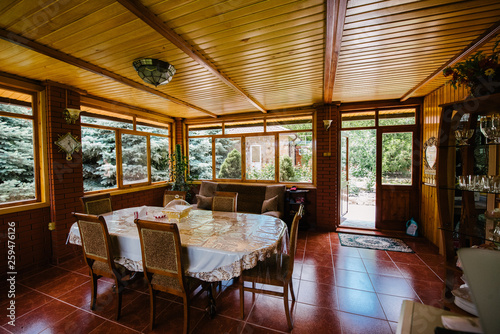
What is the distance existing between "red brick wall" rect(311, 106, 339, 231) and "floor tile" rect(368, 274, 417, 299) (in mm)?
1730

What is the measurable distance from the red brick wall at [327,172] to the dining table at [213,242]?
2.24 m

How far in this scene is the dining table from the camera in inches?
64.2

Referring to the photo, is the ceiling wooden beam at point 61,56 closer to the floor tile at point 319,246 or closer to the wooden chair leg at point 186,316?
the wooden chair leg at point 186,316

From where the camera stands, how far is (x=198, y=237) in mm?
1906

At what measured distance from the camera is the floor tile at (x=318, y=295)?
2.10 meters

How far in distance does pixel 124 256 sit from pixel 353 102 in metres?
4.57

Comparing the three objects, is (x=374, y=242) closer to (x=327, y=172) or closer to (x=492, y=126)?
(x=327, y=172)

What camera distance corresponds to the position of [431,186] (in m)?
3.49

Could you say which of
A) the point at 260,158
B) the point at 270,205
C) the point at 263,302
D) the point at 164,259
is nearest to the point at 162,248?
the point at 164,259

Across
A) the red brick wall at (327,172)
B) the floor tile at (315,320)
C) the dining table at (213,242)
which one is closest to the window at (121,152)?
the dining table at (213,242)

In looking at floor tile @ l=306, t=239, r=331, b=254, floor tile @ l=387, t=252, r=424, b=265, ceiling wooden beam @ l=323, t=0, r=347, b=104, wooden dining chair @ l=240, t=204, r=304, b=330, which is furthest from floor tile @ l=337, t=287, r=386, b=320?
Answer: ceiling wooden beam @ l=323, t=0, r=347, b=104

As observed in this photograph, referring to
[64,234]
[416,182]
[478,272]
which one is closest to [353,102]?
[416,182]

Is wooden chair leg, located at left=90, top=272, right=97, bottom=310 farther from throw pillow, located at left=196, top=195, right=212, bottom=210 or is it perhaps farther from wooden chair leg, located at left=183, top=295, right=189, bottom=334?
throw pillow, located at left=196, top=195, right=212, bottom=210

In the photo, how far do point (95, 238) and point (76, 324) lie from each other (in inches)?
30.5
